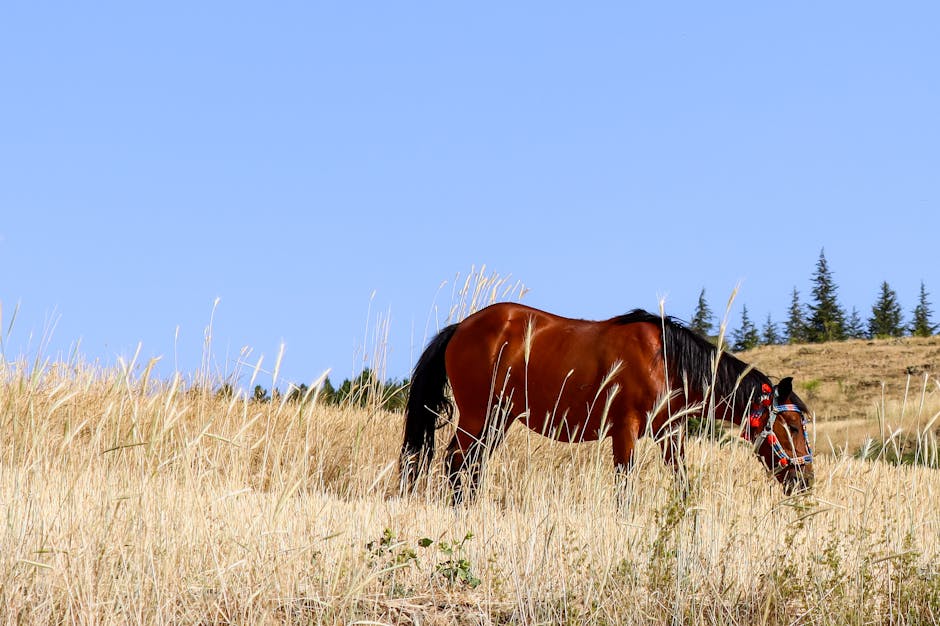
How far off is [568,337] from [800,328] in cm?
5586

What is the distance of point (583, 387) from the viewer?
7164 millimetres

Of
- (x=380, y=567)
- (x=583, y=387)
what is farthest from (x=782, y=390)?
(x=380, y=567)

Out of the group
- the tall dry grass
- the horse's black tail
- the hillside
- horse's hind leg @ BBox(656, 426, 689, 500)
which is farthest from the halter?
the hillside

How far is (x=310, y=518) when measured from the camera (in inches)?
190

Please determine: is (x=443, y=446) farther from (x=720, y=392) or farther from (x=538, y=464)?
(x=720, y=392)

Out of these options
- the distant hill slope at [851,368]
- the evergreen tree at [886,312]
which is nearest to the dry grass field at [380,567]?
the distant hill slope at [851,368]

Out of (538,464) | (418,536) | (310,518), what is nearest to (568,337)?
(538,464)

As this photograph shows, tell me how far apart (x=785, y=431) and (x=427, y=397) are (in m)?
3.05

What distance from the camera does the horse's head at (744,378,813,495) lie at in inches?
251

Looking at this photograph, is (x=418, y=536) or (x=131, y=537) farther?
(x=418, y=536)

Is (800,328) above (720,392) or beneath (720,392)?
above

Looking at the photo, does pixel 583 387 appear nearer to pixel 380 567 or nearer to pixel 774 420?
pixel 774 420

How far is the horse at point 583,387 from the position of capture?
6520 millimetres

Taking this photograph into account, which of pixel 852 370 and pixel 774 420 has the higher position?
pixel 852 370
